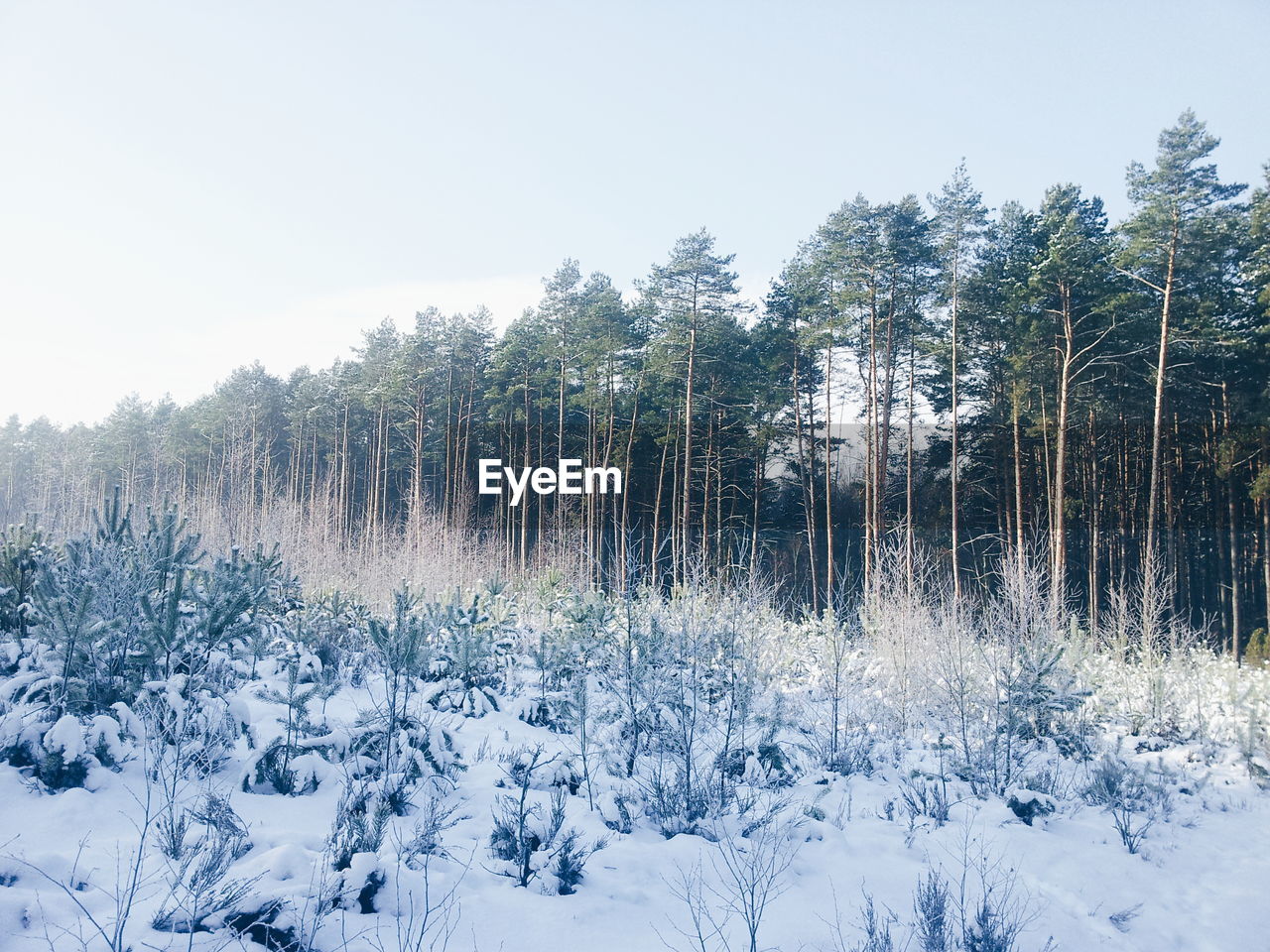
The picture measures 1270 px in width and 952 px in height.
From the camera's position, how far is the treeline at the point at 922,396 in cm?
1903

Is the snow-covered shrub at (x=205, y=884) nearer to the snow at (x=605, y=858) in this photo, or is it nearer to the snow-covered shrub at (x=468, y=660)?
the snow at (x=605, y=858)

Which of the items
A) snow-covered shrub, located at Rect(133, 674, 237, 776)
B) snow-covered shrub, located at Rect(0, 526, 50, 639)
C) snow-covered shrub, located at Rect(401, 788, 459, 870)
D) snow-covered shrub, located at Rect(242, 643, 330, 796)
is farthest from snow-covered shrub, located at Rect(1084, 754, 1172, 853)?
snow-covered shrub, located at Rect(0, 526, 50, 639)

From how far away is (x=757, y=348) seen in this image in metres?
26.0

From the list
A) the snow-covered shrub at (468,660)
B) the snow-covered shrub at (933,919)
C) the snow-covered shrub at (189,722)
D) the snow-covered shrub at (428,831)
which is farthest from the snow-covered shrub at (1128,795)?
the snow-covered shrub at (189,722)

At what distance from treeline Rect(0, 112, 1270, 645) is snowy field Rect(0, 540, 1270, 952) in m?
6.58

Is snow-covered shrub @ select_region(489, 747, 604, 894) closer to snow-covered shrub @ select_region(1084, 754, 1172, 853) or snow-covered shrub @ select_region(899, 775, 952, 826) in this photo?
snow-covered shrub @ select_region(899, 775, 952, 826)

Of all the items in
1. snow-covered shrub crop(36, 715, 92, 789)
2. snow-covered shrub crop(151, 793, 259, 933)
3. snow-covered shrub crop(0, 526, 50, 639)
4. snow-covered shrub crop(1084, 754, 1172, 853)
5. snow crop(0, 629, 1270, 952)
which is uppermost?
snow-covered shrub crop(0, 526, 50, 639)

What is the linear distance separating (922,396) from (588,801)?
67.4 feet

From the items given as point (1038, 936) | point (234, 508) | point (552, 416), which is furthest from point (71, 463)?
point (1038, 936)

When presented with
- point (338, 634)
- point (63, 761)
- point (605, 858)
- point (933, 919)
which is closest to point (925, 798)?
point (933, 919)

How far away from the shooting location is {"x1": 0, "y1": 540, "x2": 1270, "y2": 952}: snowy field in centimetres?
330

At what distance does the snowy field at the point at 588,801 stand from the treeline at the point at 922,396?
21.6 ft

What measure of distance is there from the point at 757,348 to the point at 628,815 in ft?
75.1

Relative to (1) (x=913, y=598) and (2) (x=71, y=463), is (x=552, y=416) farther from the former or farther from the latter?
(2) (x=71, y=463)
